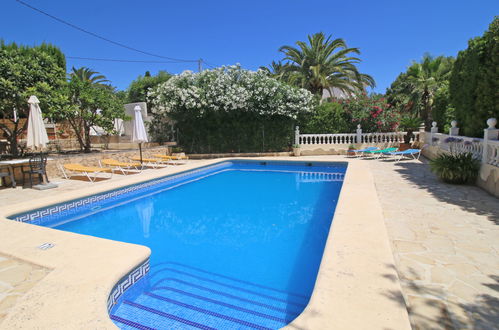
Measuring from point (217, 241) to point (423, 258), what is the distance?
3.24m

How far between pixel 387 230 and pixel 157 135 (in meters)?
16.2

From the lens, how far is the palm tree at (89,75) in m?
27.2

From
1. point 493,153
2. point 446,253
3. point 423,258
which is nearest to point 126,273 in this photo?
point 423,258

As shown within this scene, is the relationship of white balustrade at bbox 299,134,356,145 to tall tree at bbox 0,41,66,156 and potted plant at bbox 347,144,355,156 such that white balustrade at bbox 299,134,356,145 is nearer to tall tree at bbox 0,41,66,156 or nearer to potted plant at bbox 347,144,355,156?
potted plant at bbox 347,144,355,156

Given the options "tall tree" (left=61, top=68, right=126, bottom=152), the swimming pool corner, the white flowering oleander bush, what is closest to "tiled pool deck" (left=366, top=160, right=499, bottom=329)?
the swimming pool corner

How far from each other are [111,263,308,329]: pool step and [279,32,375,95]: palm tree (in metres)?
17.1

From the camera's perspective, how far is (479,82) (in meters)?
7.56

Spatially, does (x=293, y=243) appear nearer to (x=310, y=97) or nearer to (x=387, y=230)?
(x=387, y=230)

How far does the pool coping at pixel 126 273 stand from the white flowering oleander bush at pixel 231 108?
11704 mm

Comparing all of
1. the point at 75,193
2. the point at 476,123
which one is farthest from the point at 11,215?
the point at 476,123

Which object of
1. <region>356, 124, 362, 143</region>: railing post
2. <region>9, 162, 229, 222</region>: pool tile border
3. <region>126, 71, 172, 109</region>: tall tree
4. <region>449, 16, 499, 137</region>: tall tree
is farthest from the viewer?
<region>126, 71, 172, 109</region>: tall tree

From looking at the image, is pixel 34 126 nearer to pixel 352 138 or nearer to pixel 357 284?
pixel 357 284

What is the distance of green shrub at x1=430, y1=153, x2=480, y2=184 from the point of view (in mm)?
7031

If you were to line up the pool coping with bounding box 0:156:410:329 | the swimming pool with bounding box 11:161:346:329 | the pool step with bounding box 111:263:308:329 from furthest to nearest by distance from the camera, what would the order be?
the swimming pool with bounding box 11:161:346:329
the pool step with bounding box 111:263:308:329
the pool coping with bounding box 0:156:410:329
